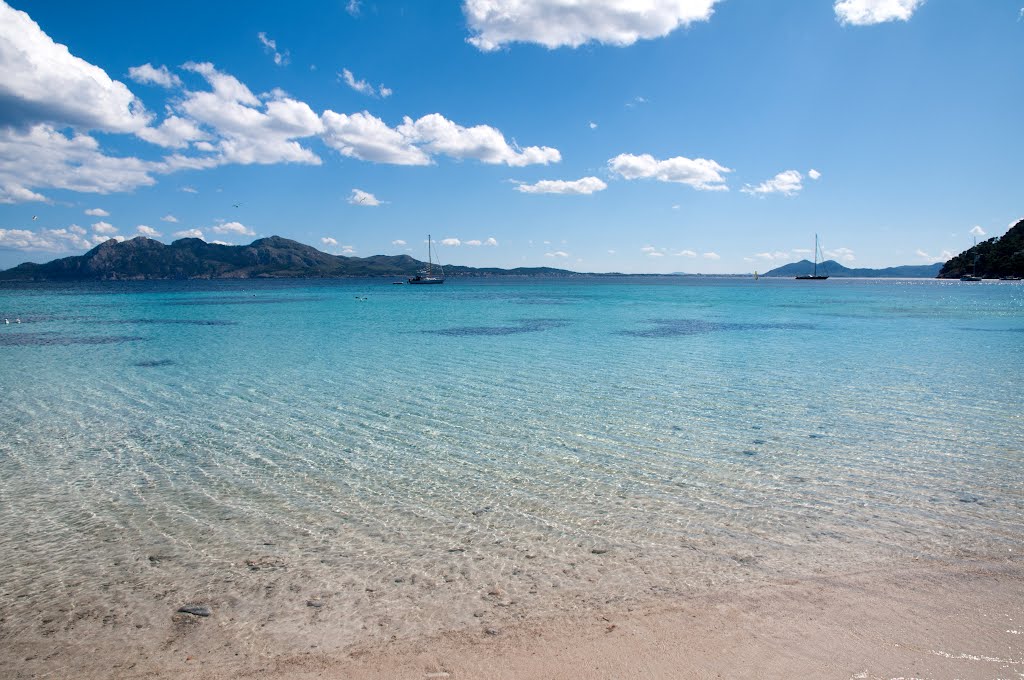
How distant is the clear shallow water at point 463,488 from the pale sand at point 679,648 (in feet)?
1.03

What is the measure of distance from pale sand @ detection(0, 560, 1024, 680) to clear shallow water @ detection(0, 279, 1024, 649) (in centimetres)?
31

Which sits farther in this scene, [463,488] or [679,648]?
[463,488]

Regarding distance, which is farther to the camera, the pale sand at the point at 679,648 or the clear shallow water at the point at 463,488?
the clear shallow water at the point at 463,488

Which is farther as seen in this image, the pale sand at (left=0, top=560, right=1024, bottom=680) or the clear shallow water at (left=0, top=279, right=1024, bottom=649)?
the clear shallow water at (left=0, top=279, right=1024, bottom=649)

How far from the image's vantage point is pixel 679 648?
17.8 ft

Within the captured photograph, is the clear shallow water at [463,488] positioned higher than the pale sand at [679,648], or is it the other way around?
the clear shallow water at [463,488]

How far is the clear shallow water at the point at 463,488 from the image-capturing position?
259 inches

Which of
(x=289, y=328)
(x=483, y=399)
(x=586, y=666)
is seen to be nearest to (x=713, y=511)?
(x=586, y=666)

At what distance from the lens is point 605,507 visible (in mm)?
8898

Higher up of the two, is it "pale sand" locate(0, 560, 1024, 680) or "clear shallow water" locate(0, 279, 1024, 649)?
"clear shallow water" locate(0, 279, 1024, 649)

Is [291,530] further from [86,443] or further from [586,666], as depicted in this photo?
[86,443]

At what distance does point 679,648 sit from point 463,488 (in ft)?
16.8

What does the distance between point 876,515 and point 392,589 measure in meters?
7.08

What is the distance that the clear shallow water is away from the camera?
6590 millimetres
